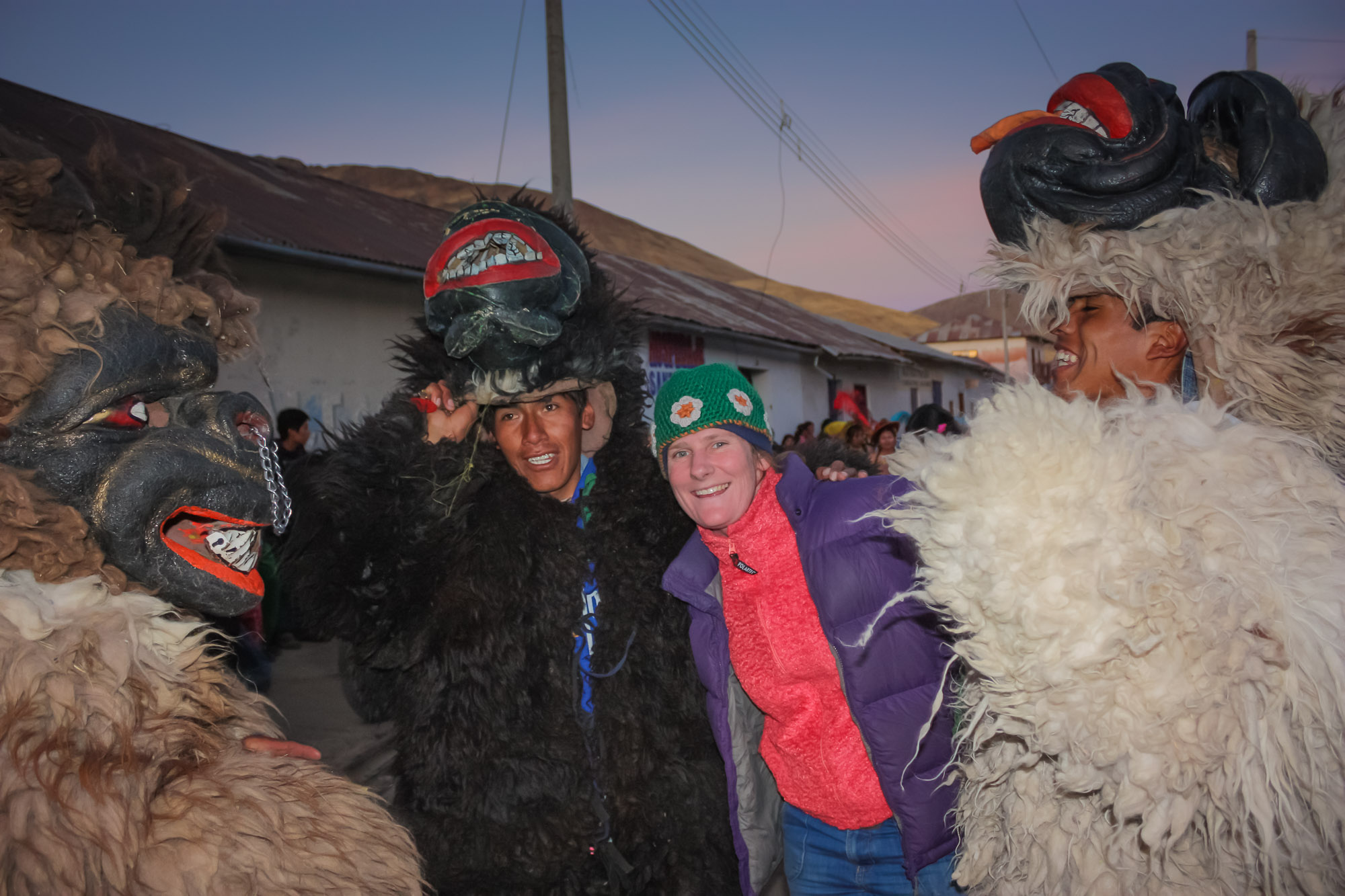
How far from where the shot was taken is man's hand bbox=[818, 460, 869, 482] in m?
2.30

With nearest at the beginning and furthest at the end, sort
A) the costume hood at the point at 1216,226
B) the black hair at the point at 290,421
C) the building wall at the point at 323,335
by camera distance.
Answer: the costume hood at the point at 1216,226, the black hair at the point at 290,421, the building wall at the point at 323,335

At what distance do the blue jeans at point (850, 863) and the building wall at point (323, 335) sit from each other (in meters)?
5.60

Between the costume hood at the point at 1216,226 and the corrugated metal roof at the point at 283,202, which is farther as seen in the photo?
the corrugated metal roof at the point at 283,202

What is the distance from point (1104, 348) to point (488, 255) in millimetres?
1666

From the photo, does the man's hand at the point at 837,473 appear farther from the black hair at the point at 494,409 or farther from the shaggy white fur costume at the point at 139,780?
the shaggy white fur costume at the point at 139,780

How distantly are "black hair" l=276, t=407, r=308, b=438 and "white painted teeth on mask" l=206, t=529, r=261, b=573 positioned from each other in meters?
5.26

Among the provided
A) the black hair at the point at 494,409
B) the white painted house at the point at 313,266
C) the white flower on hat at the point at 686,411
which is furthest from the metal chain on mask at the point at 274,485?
the white painted house at the point at 313,266

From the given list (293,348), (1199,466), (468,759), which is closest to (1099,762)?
(1199,466)

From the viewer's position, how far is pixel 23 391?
1.19 metres

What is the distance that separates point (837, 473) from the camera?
2367 mm

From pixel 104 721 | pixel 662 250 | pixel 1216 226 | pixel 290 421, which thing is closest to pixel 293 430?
pixel 290 421

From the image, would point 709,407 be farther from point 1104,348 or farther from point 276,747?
point 276,747

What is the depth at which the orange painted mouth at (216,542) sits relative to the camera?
1363 millimetres

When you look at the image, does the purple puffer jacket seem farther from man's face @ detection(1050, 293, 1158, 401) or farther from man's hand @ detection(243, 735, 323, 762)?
man's hand @ detection(243, 735, 323, 762)
